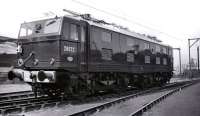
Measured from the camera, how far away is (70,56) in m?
10.5

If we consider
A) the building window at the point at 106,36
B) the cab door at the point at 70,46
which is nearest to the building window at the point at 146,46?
the building window at the point at 106,36

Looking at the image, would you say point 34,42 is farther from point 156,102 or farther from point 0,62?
point 0,62

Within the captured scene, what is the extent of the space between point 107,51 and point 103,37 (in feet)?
2.37

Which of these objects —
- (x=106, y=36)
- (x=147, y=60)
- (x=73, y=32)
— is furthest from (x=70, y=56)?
(x=147, y=60)

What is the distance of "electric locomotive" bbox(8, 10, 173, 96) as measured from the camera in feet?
33.1

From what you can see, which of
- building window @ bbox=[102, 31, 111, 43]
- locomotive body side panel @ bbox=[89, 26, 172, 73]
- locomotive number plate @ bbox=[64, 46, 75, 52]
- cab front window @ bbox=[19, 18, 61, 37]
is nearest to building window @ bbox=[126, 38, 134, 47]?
locomotive body side panel @ bbox=[89, 26, 172, 73]

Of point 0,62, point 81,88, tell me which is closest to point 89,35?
point 81,88

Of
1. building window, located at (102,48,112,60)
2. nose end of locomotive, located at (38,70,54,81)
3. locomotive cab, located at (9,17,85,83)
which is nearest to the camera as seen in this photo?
nose end of locomotive, located at (38,70,54,81)

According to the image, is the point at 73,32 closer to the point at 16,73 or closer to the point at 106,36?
the point at 106,36

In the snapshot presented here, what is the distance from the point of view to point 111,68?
13.0 meters

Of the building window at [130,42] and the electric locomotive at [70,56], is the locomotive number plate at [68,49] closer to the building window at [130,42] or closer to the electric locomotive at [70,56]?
the electric locomotive at [70,56]

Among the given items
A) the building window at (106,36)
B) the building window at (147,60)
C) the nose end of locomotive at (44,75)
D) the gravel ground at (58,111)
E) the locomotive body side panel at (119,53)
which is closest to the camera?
the gravel ground at (58,111)

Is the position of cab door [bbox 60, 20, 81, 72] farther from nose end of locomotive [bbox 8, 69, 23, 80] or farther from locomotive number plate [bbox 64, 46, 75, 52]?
nose end of locomotive [bbox 8, 69, 23, 80]

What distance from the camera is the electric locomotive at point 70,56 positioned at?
33.1ft
